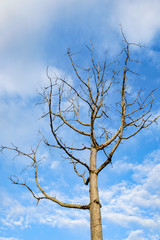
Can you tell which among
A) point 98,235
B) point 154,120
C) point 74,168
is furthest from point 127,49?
point 98,235

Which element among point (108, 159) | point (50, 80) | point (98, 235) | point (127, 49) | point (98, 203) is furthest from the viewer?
point (127, 49)

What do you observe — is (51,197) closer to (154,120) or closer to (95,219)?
(95,219)

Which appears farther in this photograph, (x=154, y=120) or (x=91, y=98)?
(x=154, y=120)

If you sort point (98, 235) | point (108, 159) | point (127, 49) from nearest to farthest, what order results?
1. point (98, 235)
2. point (108, 159)
3. point (127, 49)

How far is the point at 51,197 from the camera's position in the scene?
3812 mm

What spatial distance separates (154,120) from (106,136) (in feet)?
3.76

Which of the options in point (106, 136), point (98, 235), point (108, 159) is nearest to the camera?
point (98, 235)

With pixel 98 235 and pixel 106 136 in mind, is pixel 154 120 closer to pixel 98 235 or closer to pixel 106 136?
pixel 106 136

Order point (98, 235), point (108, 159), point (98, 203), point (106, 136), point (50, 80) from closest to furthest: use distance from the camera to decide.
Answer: point (98, 235) → point (98, 203) → point (108, 159) → point (50, 80) → point (106, 136)

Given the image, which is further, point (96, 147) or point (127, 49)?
point (127, 49)

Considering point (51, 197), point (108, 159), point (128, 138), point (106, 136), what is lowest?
point (51, 197)

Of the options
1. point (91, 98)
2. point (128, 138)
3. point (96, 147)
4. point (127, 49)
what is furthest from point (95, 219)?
point (127, 49)

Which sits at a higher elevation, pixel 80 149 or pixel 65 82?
pixel 65 82

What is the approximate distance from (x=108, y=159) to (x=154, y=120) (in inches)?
65.3
